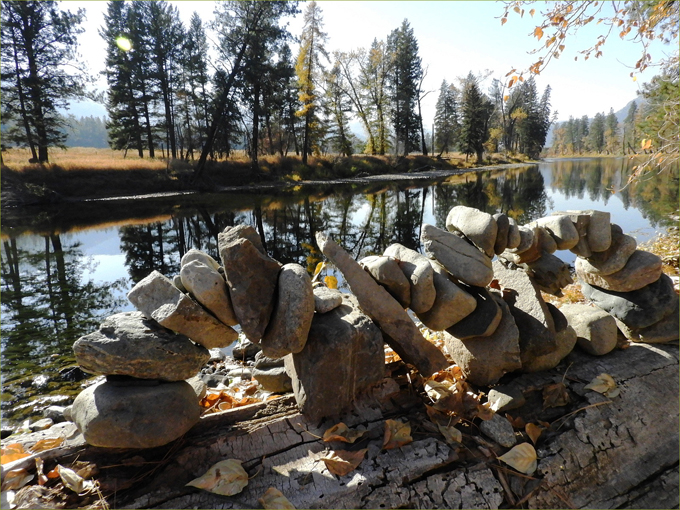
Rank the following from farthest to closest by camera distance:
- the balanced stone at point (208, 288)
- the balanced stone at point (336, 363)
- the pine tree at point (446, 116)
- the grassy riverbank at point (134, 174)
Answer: the pine tree at point (446, 116), the grassy riverbank at point (134, 174), the balanced stone at point (336, 363), the balanced stone at point (208, 288)

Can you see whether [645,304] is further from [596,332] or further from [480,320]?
[480,320]

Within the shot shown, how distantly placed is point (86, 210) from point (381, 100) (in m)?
32.3

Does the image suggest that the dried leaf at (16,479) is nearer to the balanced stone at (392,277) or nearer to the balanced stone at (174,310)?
the balanced stone at (174,310)

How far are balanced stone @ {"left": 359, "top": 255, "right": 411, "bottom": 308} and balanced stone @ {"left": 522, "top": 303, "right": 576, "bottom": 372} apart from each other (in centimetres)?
89

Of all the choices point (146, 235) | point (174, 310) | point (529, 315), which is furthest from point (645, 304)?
point (146, 235)

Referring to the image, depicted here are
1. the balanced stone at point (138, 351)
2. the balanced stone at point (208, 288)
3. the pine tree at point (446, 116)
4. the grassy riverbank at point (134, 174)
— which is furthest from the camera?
the pine tree at point (446, 116)

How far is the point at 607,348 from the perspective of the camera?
2.69 metres

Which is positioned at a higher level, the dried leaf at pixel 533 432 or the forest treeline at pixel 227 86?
the forest treeline at pixel 227 86

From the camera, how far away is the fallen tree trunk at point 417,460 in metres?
1.70

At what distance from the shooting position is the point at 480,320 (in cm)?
233

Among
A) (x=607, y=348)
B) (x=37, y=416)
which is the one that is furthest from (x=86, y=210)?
(x=607, y=348)

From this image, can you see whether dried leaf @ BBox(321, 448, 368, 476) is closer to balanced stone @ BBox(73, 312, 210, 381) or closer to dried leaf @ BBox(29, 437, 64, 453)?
balanced stone @ BBox(73, 312, 210, 381)

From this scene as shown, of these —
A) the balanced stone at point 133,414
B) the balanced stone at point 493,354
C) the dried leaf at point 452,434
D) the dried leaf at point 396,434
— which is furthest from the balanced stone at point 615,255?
the balanced stone at point 133,414

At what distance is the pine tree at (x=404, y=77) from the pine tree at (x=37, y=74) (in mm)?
28844
